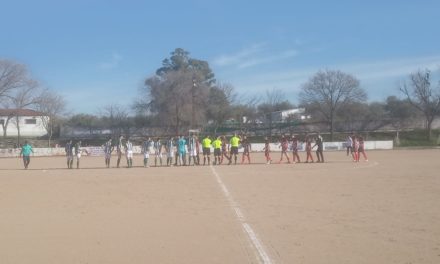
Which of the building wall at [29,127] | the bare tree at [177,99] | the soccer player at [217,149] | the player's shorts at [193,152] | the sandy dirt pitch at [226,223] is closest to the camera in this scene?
the sandy dirt pitch at [226,223]

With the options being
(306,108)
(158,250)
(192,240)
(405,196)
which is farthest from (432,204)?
(306,108)

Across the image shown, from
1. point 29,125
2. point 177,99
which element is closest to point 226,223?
point 177,99

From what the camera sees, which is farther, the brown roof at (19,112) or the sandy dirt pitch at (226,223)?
the brown roof at (19,112)

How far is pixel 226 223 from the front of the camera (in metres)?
10.1

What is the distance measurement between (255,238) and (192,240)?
0.96 meters

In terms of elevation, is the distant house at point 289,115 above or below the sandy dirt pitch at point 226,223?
above

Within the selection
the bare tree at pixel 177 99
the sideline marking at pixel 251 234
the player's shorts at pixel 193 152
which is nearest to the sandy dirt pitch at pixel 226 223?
the sideline marking at pixel 251 234

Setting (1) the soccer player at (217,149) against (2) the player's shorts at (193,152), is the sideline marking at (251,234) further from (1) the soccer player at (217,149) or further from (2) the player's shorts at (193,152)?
(1) the soccer player at (217,149)

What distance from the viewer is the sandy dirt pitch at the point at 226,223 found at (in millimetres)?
7617

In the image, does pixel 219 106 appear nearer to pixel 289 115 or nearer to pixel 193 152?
pixel 289 115

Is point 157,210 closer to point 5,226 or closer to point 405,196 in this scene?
point 5,226

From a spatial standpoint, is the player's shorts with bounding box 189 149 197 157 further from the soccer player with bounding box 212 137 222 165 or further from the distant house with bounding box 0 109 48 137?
the distant house with bounding box 0 109 48 137

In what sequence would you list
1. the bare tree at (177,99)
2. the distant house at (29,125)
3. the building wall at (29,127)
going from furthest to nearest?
the building wall at (29,127) < the distant house at (29,125) < the bare tree at (177,99)

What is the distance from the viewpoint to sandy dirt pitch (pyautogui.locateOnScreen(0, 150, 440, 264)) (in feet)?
25.0
